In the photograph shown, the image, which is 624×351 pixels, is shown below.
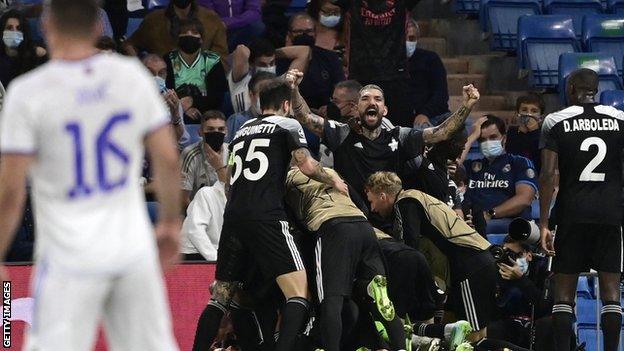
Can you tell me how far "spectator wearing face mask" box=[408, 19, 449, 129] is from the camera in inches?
520

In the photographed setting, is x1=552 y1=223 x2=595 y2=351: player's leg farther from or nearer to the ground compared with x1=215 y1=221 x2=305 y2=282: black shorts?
nearer to the ground

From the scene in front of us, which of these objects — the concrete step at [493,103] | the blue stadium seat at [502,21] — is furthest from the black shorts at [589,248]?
the blue stadium seat at [502,21]

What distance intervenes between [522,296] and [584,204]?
1030mm

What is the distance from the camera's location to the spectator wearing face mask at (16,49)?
12.0 m

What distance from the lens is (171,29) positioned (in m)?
13.2

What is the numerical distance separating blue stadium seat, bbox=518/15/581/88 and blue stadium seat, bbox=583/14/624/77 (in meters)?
0.25

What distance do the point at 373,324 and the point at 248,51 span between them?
3752 millimetres

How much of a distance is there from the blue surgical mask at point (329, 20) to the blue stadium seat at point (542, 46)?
2.10 meters

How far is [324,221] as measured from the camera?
9750 millimetres

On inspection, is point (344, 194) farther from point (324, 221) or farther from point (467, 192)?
point (467, 192)

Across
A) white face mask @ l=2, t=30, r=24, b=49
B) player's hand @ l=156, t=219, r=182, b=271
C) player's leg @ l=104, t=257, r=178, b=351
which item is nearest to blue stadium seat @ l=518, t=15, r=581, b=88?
white face mask @ l=2, t=30, r=24, b=49

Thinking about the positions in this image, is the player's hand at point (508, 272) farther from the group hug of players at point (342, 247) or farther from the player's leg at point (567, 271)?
the player's leg at point (567, 271)

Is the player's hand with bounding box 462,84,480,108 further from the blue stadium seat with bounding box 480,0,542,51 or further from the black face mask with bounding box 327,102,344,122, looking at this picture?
the blue stadium seat with bounding box 480,0,542,51

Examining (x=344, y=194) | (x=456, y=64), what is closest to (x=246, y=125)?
(x=344, y=194)
